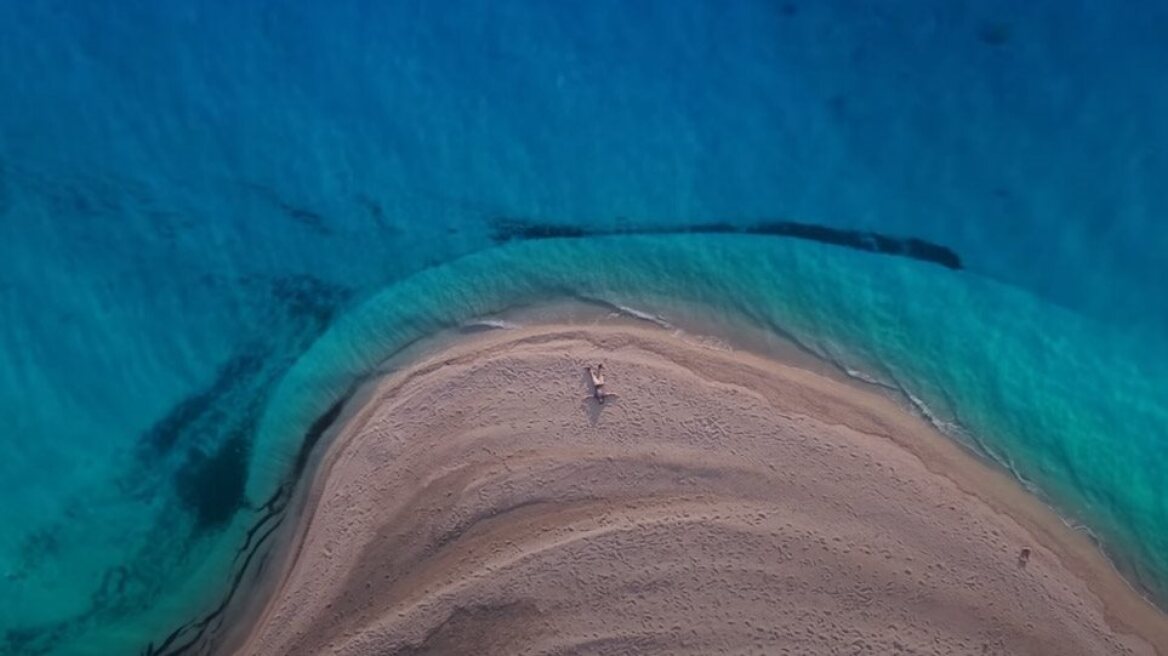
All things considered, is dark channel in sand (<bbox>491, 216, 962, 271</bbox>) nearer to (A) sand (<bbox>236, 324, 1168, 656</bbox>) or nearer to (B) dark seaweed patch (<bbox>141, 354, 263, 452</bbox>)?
(A) sand (<bbox>236, 324, 1168, 656</bbox>)

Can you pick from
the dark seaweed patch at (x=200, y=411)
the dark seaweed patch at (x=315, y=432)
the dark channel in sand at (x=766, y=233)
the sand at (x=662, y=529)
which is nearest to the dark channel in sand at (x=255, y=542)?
the dark seaweed patch at (x=315, y=432)

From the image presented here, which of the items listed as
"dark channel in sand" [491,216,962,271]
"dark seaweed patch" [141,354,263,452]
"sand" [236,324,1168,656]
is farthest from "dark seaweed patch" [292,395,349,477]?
"dark channel in sand" [491,216,962,271]

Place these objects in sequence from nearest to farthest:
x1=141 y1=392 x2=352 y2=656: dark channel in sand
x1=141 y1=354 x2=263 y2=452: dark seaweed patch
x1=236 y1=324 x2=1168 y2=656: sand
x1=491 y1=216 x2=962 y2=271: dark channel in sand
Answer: x1=236 y1=324 x2=1168 y2=656: sand → x1=141 y1=392 x2=352 y2=656: dark channel in sand → x1=141 y1=354 x2=263 y2=452: dark seaweed patch → x1=491 y1=216 x2=962 y2=271: dark channel in sand

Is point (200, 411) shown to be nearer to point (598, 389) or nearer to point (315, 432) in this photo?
point (315, 432)

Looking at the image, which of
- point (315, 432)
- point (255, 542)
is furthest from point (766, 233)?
point (255, 542)

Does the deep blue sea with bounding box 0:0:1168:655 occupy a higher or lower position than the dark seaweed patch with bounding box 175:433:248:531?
higher

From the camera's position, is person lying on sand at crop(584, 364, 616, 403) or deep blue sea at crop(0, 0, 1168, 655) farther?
deep blue sea at crop(0, 0, 1168, 655)
